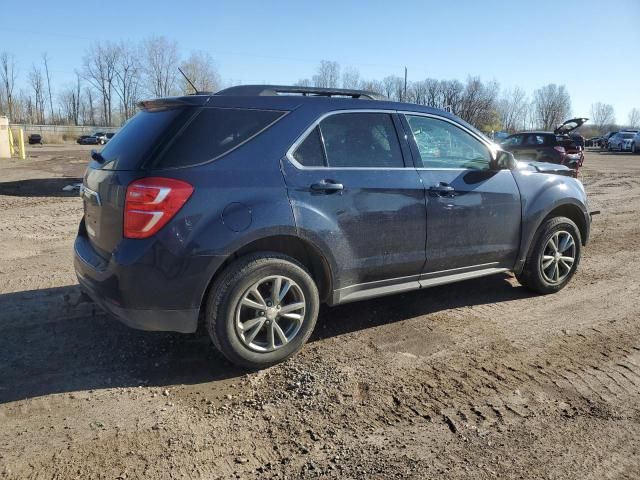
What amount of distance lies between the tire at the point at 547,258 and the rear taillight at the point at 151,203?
3.51 meters

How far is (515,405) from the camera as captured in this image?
10.6 feet

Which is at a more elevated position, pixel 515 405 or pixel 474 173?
pixel 474 173

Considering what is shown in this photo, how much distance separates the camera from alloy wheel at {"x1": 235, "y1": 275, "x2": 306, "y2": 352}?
3539 mm

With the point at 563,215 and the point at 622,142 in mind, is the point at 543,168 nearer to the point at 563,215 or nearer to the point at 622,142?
the point at 563,215

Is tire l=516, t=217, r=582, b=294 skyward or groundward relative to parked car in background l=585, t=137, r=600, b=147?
groundward

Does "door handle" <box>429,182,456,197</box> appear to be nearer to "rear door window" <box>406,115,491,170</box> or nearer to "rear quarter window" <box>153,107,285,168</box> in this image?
"rear door window" <box>406,115,491,170</box>

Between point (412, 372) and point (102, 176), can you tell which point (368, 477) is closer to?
point (412, 372)

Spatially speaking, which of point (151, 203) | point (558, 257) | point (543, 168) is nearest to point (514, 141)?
point (543, 168)

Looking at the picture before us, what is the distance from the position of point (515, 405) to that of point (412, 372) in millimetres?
711

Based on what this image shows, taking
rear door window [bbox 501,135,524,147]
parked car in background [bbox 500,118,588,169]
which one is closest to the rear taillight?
parked car in background [bbox 500,118,588,169]

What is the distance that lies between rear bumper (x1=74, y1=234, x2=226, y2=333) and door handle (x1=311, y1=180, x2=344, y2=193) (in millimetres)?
857

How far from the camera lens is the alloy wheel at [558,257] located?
520cm

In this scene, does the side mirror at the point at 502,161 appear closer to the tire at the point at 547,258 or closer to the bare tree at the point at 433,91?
the tire at the point at 547,258

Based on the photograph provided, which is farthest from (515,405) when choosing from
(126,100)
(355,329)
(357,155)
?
(126,100)
